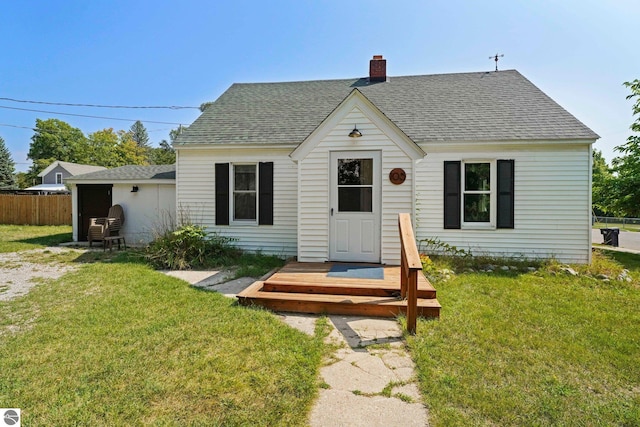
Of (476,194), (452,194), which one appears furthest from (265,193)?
(476,194)

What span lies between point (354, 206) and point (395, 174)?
107cm

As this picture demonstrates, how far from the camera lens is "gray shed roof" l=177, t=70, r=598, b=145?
7.62 meters

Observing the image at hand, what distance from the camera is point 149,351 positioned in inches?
120

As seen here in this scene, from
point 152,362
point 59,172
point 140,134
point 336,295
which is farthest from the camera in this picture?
point 140,134

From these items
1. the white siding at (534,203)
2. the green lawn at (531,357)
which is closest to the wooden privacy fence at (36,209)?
the white siding at (534,203)

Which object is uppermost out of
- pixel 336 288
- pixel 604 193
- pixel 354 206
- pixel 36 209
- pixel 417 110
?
pixel 417 110

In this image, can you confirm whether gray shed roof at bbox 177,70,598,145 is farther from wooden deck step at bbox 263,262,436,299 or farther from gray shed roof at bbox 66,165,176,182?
wooden deck step at bbox 263,262,436,299

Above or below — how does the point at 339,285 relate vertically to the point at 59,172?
below

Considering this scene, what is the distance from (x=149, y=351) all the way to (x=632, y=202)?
15.1 m

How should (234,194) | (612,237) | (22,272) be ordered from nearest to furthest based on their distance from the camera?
(22,272) < (234,194) < (612,237)

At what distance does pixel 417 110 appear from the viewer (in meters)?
8.84

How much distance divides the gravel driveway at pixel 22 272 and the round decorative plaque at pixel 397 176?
22.7ft

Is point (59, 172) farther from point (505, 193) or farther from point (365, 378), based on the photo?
point (365, 378)

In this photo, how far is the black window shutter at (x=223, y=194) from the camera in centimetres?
826
